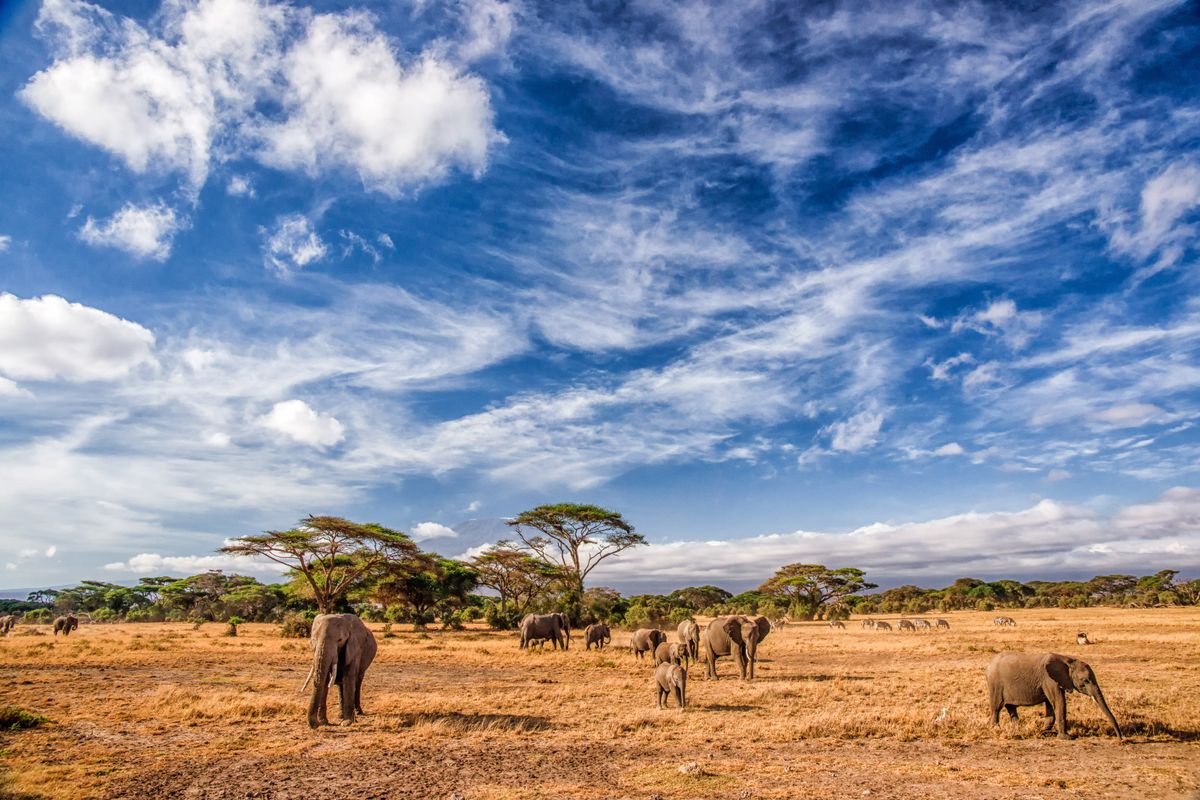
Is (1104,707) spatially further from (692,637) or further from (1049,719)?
(692,637)

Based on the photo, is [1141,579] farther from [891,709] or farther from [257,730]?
[257,730]

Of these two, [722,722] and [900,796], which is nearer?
[900,796]

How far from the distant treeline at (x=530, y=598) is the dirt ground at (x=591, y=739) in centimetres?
3148

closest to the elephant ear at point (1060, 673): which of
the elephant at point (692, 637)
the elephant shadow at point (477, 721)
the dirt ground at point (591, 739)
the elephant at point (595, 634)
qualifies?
the dirt ground at point (591, 739)

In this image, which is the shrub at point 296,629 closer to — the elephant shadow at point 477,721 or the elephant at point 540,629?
the elephant at point 540,629

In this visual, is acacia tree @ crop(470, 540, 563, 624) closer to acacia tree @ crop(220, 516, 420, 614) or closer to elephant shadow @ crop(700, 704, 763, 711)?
acacia tree @ crop(220, 516, 420, 614)

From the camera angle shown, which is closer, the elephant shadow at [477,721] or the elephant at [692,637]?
the elephant shadow at [477,721]

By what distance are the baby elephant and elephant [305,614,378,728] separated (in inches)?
283

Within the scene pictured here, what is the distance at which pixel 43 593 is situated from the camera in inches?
5044

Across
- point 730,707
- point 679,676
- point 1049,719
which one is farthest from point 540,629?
point 1049,719

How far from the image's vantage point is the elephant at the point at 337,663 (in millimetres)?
13828

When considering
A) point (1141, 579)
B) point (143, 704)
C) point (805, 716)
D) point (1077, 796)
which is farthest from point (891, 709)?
point (1141, 579)

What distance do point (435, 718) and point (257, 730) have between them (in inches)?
144

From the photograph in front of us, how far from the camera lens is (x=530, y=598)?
5984 cm
